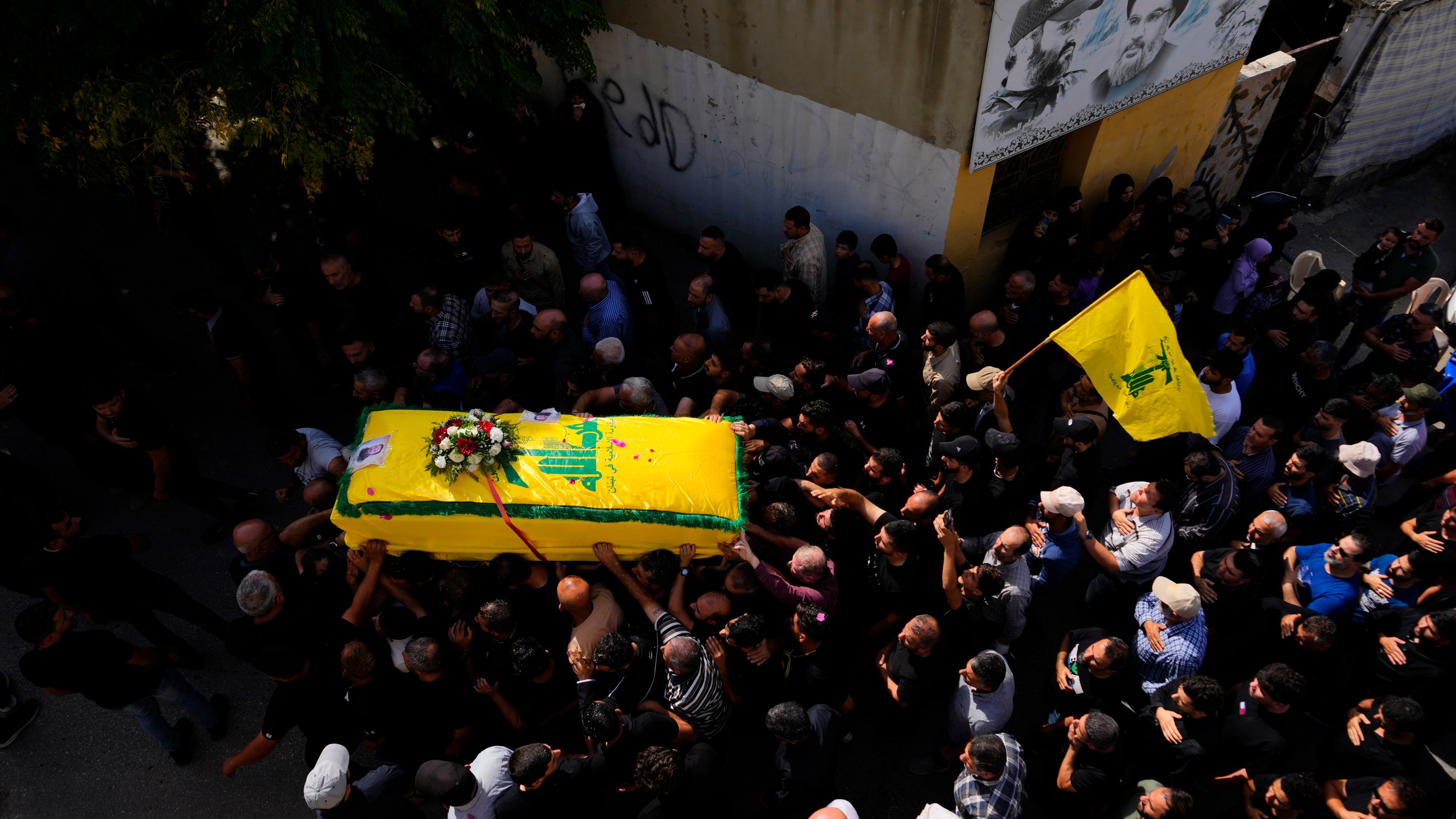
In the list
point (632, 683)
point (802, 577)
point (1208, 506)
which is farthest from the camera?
point (1208, 506)

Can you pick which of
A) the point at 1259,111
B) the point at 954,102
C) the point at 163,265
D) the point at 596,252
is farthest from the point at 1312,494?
the point at 163,265

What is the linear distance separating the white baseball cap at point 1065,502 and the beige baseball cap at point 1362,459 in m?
1.81

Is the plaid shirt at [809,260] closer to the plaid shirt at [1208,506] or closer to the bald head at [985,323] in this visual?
the bald head at [985,323]

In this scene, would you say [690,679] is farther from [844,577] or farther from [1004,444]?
[1004,444]

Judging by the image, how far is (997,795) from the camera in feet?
12.3

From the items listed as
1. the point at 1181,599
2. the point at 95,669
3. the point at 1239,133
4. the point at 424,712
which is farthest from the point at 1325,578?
the point at 95,669

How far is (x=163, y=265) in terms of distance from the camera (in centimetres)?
841

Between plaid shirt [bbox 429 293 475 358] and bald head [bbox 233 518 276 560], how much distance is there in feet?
6.05

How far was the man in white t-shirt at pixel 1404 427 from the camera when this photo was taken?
5270mm

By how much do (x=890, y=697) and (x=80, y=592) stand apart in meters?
4.85

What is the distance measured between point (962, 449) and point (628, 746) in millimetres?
2581

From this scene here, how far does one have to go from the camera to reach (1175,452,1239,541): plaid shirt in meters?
4.89

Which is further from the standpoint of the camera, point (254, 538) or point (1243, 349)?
point (1243, 349)

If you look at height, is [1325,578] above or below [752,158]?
below
